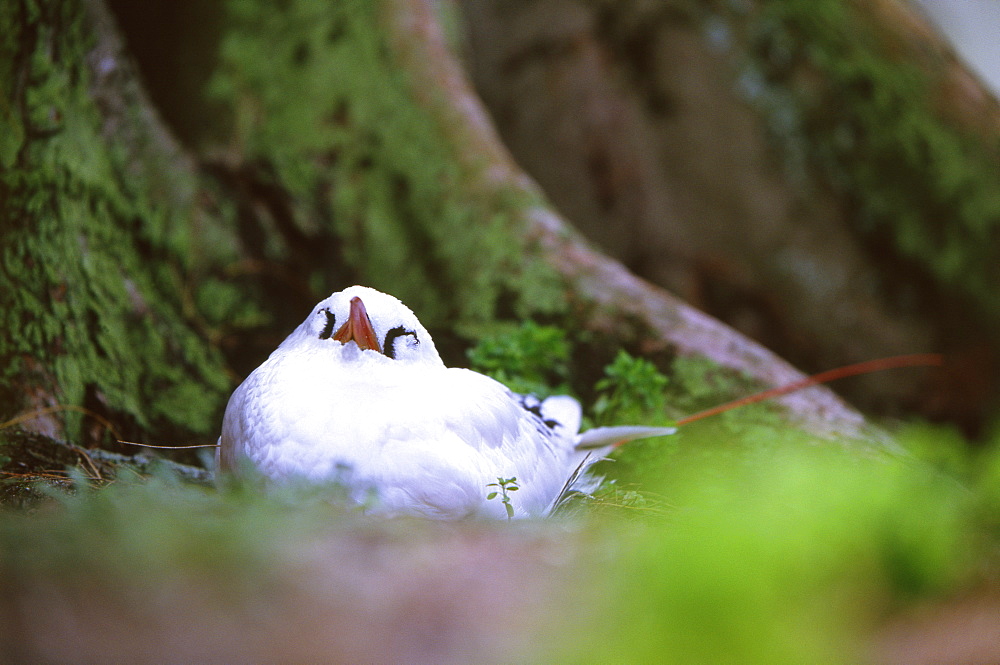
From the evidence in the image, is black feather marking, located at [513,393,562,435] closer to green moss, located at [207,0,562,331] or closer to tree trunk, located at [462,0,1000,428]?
green moss, located at [207,0,562,331]

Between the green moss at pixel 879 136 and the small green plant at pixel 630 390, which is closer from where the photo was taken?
the small green plant at pixel 630 390

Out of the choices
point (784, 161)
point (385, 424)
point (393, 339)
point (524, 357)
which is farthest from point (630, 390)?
point (784, 161)

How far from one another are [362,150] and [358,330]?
232 cm

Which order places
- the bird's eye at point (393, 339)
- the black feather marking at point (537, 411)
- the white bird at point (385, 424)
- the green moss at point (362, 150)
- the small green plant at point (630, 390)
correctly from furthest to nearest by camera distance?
the green moss at point (362, 150) → the small green plant at point (630, 390) → the black feather marking at point (537, 411) → the bird's eye at point (393, 339) → the white bird at point (385, 424)

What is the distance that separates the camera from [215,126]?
4320mm

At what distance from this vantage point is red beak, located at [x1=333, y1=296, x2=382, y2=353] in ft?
7.51

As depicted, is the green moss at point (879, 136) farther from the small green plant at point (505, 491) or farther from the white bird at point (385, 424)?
the small green plant at point (505, 491)

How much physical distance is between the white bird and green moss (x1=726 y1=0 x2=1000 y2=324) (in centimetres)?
383

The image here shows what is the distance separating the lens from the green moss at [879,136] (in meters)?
5.20

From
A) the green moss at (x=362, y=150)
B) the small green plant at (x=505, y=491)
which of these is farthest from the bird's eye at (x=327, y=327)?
the green moss at (x=362, y=150)

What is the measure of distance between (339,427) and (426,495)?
0.32m

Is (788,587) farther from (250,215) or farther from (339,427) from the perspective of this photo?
(250,215)

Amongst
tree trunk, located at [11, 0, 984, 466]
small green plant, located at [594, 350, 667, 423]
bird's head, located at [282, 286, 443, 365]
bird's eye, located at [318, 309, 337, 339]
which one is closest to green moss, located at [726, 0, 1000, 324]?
tree trunk, located at [11, 0, 984, 466]

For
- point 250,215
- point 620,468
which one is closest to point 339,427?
point 620,468
